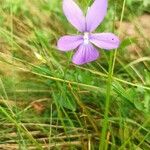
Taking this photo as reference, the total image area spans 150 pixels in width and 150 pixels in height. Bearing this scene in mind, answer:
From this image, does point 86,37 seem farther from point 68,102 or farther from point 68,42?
point 68,102

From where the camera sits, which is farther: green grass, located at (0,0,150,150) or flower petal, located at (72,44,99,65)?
green grass, located at (0,0,150,150)

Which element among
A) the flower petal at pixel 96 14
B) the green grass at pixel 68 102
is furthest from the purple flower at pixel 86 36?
the green grass at pixel 68 102

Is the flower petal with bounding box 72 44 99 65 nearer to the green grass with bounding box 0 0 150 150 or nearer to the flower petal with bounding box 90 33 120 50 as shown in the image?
the flower petal with bounding box 90 33 120 50

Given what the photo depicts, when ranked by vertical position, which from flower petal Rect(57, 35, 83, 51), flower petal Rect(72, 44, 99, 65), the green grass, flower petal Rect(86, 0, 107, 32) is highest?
flower petal Rect(86, 0, 107, 32)

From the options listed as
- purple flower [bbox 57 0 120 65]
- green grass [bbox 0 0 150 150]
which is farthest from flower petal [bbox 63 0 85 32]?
green grass [bbox 0 0 150 150]

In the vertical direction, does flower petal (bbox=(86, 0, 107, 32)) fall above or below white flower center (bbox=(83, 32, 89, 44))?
above

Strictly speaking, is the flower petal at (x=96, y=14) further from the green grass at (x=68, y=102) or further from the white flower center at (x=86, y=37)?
the green grass at (x=68, y=102)
